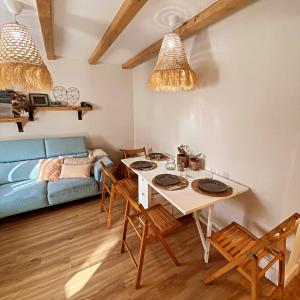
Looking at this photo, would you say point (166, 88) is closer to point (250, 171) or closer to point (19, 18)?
point (250, 171)

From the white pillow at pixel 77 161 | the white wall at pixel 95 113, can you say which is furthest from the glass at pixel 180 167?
the white wall at pixel 95 113

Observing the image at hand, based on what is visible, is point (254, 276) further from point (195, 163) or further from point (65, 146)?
point (65, 146)

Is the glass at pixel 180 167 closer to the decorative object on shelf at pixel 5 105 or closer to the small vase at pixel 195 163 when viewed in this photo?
the small vase at pixel 195 163

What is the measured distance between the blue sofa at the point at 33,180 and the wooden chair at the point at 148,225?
115cm

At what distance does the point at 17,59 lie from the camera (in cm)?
130

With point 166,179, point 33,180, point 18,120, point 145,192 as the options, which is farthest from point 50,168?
point 166,179

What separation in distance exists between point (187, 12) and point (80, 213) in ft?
8.77

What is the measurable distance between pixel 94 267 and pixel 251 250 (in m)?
1.42

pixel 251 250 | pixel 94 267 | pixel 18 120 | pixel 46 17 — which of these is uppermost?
pixel 46 17

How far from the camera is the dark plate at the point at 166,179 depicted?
5.66ft

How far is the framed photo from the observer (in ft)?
9.61

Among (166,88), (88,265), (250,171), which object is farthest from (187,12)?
(88,265)

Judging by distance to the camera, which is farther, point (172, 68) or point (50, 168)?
point (50, 168)

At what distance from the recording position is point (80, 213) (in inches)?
99.6
